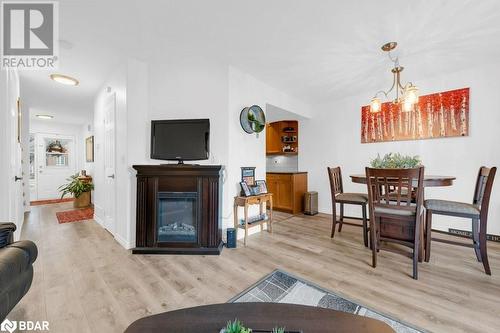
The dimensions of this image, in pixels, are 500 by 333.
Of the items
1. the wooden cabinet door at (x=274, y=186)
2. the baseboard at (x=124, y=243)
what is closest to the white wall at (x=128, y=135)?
the baseboard at (x=124, y=243)

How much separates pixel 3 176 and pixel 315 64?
380 centimetres

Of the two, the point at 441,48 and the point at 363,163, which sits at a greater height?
the point at 441,48

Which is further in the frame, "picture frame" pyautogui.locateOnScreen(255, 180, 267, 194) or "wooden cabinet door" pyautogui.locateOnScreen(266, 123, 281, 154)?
"wooden cabinet door" pyautogui.locateOnScreen(266, 123, 281, 154)

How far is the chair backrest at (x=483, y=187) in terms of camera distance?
76.5 inches

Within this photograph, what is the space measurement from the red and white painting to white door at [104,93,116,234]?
4.28 meters

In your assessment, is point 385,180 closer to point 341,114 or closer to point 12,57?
point 341,114

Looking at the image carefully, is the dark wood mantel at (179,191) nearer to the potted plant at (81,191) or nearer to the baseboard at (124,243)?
the baseboard at (124,243)

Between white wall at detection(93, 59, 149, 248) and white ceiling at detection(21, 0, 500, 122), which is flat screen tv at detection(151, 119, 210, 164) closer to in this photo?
white wall at detection(93, 59, 149, 248)

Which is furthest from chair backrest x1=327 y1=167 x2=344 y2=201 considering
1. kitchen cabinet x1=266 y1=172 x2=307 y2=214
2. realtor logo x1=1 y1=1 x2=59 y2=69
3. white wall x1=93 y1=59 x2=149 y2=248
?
realtor logo x1=1 y1=1 x2=59 y2=69

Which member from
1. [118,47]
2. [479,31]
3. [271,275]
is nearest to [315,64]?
[479,31]

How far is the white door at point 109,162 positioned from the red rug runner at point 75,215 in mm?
1157

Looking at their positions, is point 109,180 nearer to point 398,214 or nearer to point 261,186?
point 261,186

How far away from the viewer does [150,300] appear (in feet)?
5.37

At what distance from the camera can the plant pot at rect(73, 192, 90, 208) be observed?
5094 mm
